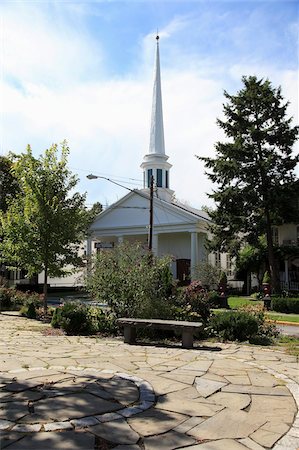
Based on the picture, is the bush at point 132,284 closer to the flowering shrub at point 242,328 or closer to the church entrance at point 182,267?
the flowering shrub at point 242,328

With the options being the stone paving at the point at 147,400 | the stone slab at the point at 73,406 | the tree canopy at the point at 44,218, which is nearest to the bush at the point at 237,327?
the stone paving at the point at 147,400

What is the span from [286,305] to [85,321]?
11683mm

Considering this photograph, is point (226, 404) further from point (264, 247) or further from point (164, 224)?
point (164, 224)

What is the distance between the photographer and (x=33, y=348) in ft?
27.6

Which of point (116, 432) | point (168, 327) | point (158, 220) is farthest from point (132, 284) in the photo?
point (158, 220)

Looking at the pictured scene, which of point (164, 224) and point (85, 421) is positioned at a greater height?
point (164, 224)

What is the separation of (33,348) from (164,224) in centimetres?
2560

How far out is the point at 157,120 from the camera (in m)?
40.5

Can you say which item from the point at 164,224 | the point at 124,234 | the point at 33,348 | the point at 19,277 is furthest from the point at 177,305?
the point at 19,277

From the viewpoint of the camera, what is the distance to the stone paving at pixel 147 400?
3832mm

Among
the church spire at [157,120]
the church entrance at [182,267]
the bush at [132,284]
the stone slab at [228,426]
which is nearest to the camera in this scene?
the stone slab at [228,426]

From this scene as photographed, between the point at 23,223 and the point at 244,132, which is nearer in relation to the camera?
the point at 23,223

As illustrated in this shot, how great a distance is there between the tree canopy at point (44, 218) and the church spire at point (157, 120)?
2309cm

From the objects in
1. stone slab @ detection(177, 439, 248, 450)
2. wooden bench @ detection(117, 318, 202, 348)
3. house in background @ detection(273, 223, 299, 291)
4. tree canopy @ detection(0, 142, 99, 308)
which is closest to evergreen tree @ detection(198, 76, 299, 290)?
house in background @ detection(273, 223, 299, 291)
